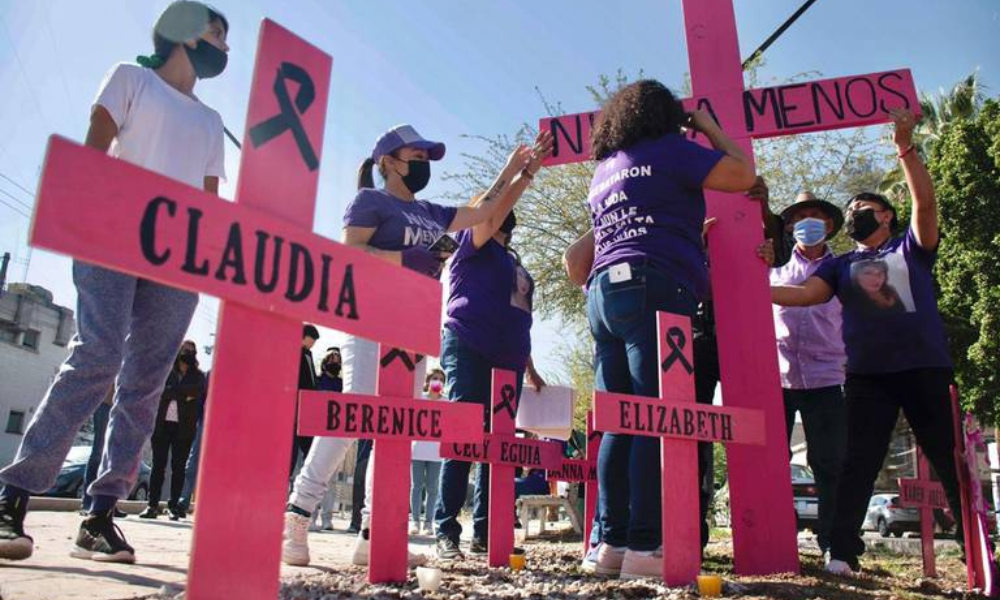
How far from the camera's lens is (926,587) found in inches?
128

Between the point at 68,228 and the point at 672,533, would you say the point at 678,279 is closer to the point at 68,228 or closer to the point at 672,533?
the point at 672,533

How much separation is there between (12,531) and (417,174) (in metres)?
2.21

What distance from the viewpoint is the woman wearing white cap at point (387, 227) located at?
3.24 metres

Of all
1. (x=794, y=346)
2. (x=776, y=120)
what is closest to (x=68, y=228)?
(x=776, y=120)

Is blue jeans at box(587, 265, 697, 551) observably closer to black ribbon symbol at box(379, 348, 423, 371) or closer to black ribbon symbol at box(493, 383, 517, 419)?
black ribbon symbol at box(493, 383, 517, 419)

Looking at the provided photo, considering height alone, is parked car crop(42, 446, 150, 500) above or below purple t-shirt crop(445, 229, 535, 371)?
below

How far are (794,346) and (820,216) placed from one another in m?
0.87

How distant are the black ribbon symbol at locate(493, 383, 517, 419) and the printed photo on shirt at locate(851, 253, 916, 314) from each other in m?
1.75

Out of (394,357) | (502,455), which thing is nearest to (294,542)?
(502,455)

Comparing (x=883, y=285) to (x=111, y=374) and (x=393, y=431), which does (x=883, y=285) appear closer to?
(x=393, y=431)

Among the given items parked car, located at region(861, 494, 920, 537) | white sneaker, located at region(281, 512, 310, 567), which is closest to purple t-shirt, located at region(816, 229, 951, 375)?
white sneaker, located at region(281, 512, 310, 567)

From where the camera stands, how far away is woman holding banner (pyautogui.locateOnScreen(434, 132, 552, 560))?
12.5ft

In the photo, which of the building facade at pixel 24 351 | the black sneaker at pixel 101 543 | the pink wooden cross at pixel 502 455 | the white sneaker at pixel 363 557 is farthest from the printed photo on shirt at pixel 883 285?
the building facade at pixel 24 351

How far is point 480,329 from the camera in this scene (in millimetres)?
4020
